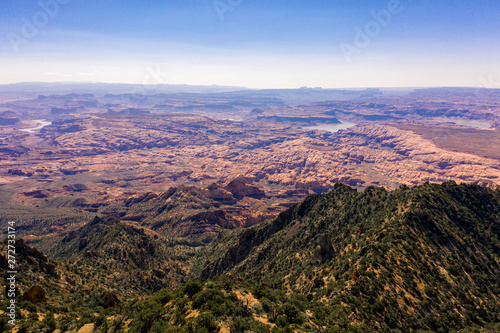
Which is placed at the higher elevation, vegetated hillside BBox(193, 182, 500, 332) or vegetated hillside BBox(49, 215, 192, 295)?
vegetated hillside BBox(193, 182, 500, 332)

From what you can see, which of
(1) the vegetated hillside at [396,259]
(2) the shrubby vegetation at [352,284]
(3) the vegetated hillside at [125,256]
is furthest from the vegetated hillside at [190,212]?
(2) the shrubby vegetation at [352,284]

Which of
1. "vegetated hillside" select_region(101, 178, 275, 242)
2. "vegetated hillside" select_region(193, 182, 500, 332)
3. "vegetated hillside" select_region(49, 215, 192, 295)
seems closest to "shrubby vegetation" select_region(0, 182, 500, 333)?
"vegetated hillside" select_region(193, 182, 500, 332)

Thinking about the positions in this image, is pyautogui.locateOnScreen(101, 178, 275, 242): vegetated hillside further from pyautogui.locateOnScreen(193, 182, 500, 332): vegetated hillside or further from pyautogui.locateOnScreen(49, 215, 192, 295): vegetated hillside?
pyautogui.locateOnScreen(193, 182, 500, 332): vegetated hillside

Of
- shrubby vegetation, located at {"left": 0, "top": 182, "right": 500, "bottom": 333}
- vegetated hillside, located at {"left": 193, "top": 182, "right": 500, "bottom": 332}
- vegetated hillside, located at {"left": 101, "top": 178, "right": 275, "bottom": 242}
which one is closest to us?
shrubby vegetation, located at {"left": 0, "top": 182, "right": 500, "bottom": 333}

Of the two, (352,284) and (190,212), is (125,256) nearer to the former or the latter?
(352,284)

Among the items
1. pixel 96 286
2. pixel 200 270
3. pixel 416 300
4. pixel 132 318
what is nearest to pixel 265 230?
pixel 200 270

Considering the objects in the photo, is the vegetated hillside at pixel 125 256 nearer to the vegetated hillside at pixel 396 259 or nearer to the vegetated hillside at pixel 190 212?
the vegetated hillside at pixel 190 212
